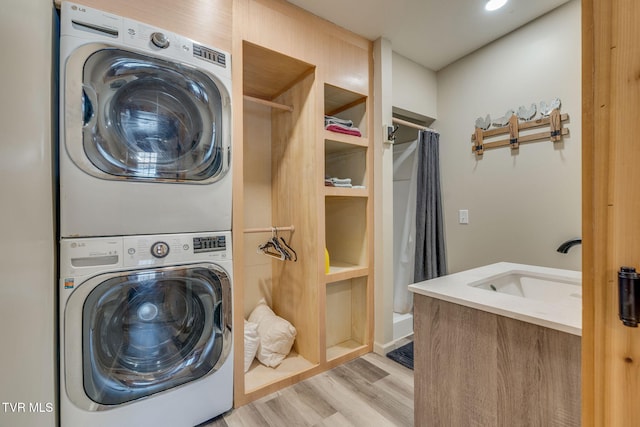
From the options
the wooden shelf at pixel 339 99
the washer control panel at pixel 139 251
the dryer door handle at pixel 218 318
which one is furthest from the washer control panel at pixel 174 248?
the wooden shelf at pixel 339 99

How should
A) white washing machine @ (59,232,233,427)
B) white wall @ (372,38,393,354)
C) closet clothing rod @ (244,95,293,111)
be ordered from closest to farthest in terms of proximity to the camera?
white washing machine @ (59,232,233,427), closet clothing rod @ (244,95,293,111), white wall @ (372,38,393,354)

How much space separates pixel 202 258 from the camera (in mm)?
1339

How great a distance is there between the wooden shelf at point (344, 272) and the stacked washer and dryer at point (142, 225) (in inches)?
30.0

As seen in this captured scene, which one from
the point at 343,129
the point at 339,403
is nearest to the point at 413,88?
the point at 343,129

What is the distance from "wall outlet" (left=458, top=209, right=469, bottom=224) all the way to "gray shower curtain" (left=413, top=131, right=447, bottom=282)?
0.18 m

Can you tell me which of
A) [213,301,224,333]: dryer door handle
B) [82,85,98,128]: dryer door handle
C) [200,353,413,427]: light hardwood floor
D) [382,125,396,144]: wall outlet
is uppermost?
[382,125,396,144]: wall outlet

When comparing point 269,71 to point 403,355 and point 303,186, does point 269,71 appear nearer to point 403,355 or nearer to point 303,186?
point 303,186

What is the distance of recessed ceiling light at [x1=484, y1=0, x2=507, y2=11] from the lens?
177cm

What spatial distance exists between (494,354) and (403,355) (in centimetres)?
126

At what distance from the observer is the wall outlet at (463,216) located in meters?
2.50

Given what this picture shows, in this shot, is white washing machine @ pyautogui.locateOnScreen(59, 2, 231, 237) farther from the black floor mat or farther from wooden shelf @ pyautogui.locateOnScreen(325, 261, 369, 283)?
the black floor mat

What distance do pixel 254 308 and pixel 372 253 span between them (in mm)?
1092

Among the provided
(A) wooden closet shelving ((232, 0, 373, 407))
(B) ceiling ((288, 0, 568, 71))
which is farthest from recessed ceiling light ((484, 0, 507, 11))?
(A) wooden closet shelving ((232, 0, 373, 407))

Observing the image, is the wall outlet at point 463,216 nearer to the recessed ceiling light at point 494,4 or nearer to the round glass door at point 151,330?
the recessed ceiling light at point 494,4
